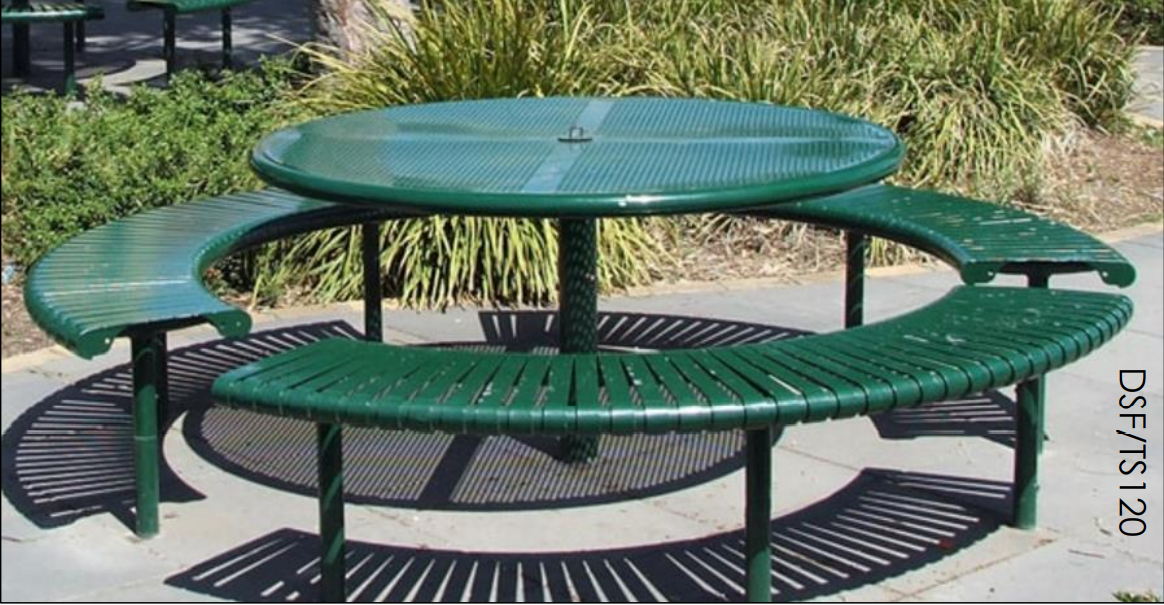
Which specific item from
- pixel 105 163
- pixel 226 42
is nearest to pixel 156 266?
pixel 105 163

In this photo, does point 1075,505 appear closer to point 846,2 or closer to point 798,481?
point 798,481

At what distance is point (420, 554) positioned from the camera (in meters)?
4.87

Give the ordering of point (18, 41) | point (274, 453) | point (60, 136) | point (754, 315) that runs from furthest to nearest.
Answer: point (18, 41) → point (60, 136) → point (754, 315) → point (274, 453)

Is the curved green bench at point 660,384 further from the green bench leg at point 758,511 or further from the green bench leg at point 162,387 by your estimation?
the green bench leg at point 162,387

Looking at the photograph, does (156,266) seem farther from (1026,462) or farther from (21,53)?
(21,53)

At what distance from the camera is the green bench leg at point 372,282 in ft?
20.3

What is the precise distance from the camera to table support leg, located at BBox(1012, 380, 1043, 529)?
499 cm

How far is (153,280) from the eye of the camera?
5.00 metres

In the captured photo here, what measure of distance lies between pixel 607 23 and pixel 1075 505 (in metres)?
4.28

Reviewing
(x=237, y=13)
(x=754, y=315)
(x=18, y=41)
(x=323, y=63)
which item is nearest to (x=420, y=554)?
(x=754, y=315)

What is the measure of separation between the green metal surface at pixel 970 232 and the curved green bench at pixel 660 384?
0.47 metres

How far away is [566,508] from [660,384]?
1.02 m

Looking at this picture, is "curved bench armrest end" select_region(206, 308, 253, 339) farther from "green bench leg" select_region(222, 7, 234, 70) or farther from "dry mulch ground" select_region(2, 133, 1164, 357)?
"green bench leg" select_region(222, 7, 234, 70)

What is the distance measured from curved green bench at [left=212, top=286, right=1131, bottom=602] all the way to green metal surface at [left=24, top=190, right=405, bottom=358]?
0.40m
